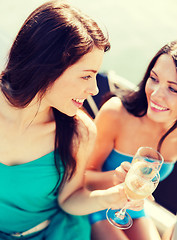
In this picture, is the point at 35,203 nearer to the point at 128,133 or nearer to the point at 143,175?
the point at 143,175

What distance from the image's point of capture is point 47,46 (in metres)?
1.33

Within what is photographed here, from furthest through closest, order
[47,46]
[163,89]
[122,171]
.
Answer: [163,89], [122,171], [47,46]

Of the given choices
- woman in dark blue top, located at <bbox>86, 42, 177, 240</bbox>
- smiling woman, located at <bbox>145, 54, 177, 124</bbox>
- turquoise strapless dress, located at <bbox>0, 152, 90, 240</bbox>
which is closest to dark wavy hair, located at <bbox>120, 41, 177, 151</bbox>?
Answer: woman in dark blue top, located at <bbox>86, 42, 177, 240</bbox>

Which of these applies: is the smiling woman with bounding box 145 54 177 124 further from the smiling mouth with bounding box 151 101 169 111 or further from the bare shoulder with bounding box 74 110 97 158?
the bare shoulder with bounding box 74 110 97 158

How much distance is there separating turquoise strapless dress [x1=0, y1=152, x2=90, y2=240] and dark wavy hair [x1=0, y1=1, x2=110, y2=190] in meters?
0.36

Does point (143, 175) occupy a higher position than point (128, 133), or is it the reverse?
point (143, 175)

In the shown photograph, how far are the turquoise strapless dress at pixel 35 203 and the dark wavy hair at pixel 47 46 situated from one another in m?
0.36

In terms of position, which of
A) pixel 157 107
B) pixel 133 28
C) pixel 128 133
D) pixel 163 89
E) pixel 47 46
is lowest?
pixel 133 28

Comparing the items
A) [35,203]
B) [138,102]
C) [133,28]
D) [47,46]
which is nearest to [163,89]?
[138,102]

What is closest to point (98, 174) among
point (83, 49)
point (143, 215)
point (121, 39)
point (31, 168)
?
point (143, 215)

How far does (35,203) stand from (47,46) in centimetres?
87

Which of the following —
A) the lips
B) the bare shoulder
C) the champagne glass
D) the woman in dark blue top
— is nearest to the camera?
the champagne glass

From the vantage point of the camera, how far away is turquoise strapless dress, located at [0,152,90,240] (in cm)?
158

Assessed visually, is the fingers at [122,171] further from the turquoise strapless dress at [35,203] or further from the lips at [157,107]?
the lips at [157,107]
